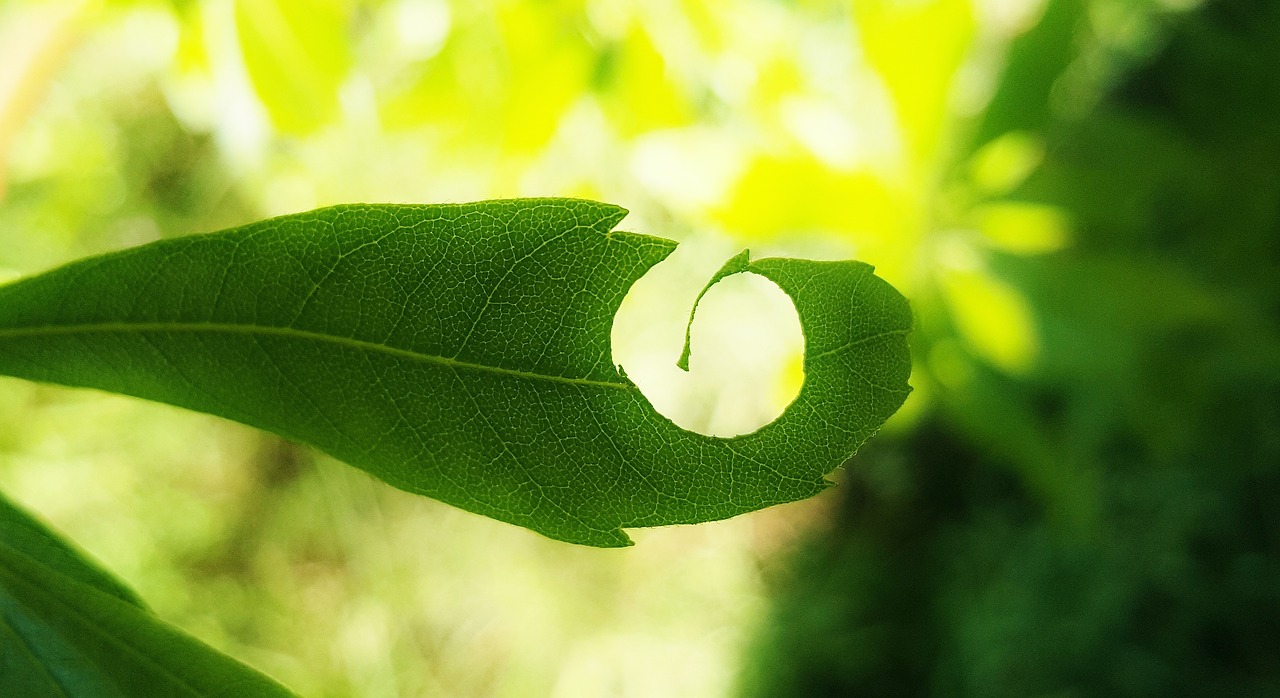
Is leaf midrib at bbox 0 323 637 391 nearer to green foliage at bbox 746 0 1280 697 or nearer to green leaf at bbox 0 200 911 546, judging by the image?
green leaf at bbox 0 200 911 546

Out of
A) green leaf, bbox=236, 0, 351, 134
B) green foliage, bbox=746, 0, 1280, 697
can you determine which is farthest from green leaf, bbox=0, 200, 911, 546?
green foliage, bbox=746, 0, 1280, 697

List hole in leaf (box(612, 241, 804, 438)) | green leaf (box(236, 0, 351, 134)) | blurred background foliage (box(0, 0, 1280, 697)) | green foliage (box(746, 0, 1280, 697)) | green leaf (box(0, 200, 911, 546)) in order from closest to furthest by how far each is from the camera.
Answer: green leaf (box(0, 200, 911, 546)), green leaf (box(236, 0, 351, 134)), blurred background foliage (box(0, 0, 1280, 697)), green foliage (box(746, 0, 1280, 697)), hole in leaf (box(612, 241, 804, 438))

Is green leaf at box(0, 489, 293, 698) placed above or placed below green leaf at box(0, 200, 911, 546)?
below

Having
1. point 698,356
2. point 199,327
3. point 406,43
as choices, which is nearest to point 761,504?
point 199,327

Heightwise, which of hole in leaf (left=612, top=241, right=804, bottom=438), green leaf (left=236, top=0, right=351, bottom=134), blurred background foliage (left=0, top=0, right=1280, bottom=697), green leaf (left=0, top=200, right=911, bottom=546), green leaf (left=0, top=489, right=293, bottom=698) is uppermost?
hole in leaf (left=612, top=241, right=804, bottom=438)

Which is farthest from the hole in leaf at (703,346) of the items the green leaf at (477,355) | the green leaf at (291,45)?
the green leaf at (477,355)

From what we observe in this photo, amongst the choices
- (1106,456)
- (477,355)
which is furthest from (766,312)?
(477,355)
